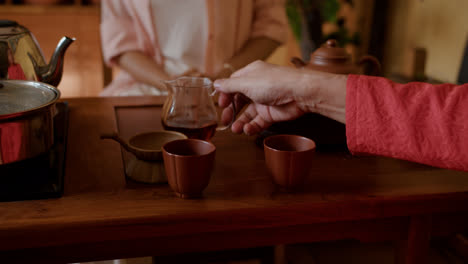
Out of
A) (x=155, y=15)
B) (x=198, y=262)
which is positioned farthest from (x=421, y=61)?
(x=198, y=262)

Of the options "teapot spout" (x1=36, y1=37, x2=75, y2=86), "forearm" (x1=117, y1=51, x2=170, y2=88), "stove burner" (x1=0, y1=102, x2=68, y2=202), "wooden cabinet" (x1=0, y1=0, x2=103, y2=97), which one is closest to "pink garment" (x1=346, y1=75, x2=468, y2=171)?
"stove burner" (x1=0, y1=102, x2=68, y2=202)

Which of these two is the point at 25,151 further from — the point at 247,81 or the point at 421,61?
the point at 421,61

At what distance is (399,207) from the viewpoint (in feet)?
2.37

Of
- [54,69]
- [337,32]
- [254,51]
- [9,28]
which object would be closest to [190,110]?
[54,69]

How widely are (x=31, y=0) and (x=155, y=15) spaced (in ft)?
4.91

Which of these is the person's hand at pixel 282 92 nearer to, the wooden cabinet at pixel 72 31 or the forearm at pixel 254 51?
the forearm at pixel 254 51

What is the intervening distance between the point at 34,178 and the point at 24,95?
16 centimetres

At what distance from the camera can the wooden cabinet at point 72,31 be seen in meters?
2.85

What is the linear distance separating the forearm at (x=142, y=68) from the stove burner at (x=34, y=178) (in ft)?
3.00

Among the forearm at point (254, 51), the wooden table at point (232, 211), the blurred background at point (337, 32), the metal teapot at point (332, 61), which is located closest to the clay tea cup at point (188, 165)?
the wooden table at point (232, 211)

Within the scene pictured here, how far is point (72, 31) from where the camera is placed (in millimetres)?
2990

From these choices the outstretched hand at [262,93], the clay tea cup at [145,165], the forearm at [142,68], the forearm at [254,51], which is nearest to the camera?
the clay tea cup at [145,165]

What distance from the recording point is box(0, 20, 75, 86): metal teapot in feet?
3.24

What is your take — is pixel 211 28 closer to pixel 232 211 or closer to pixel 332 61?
pixel 332 61
